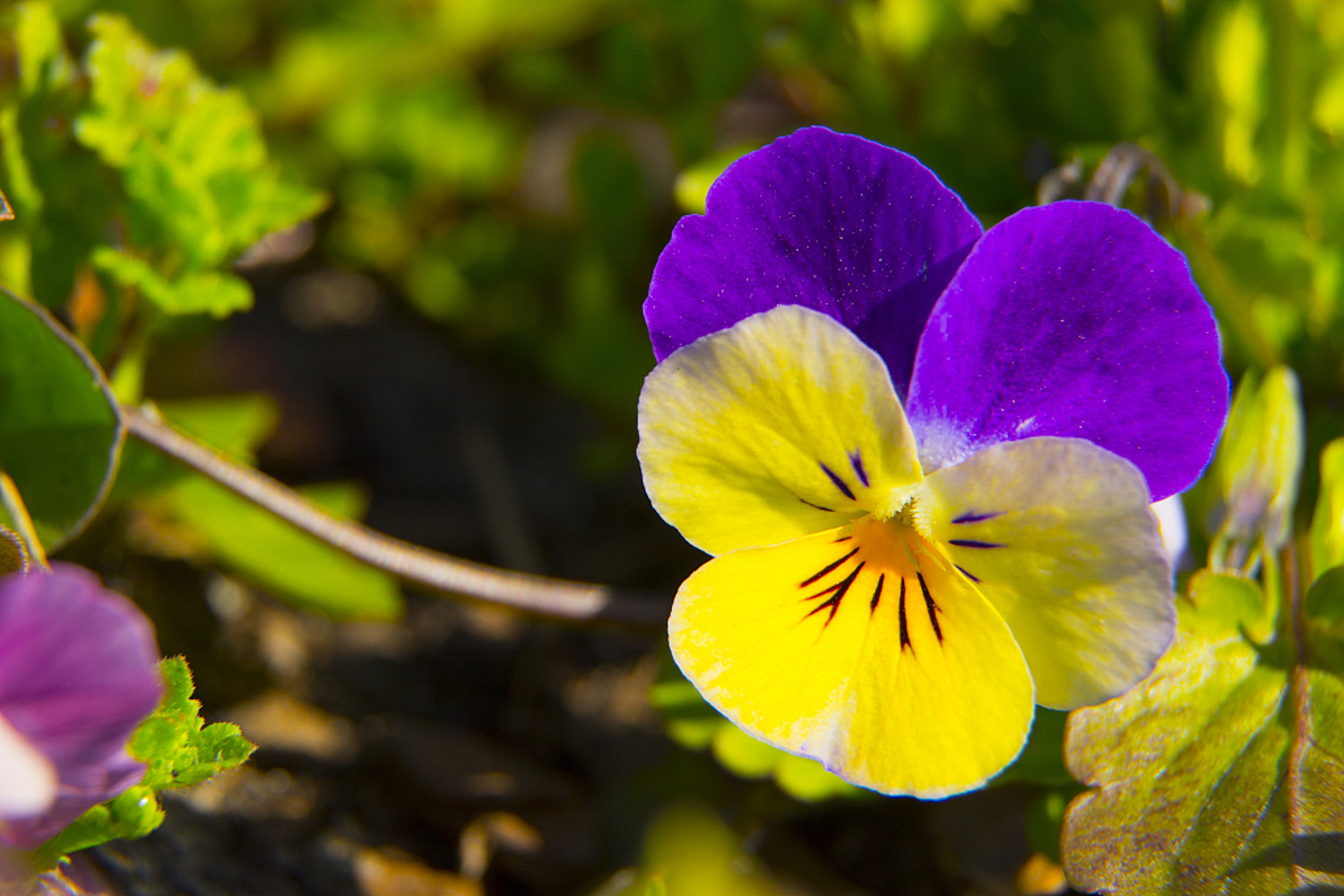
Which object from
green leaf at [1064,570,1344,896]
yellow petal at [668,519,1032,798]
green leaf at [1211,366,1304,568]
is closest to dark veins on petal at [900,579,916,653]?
yellow petal at [668,519,1032,798]

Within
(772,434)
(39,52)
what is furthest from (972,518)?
(39,52)

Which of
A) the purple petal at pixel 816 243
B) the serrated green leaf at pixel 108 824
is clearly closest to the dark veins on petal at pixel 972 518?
the purple petal at pixel 816 243

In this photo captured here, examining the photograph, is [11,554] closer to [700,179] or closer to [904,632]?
[904,632]

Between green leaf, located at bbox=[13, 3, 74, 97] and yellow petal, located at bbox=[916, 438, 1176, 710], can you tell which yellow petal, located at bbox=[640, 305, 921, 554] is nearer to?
yellow petal, located at bbox=[916, 438, 1176, 710]

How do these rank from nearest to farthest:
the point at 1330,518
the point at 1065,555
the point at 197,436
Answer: the point at 1065,555 → the point at 1330,518 → the point at 197,436

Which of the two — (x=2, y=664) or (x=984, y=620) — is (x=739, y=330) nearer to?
(x=984, y=620)

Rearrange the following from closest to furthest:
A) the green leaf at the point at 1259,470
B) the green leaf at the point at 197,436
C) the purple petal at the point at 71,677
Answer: the purple petal at the point at 71,677
the green leaf at the point at 1259,470
the green leaf at the point at 197,436

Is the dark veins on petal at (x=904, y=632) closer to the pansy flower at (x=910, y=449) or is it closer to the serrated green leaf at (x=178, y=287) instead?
the pansy flower at (x=910, y=449)
